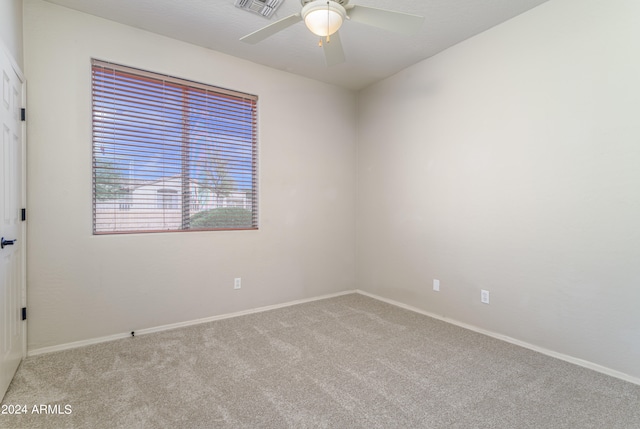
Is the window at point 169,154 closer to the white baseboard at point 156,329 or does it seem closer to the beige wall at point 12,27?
the beige wall at point 12,27

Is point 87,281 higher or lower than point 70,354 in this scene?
higher

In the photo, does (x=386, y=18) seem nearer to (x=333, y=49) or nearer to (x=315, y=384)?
(x=333, y=49)

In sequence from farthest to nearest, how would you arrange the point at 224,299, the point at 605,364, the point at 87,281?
the point at 224,299, the point at 87,281, the point at 605,364

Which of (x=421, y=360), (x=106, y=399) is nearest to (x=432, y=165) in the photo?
(x=421, y=360)

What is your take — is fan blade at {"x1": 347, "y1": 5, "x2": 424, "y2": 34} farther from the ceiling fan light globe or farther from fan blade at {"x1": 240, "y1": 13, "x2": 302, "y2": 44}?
fan blade at {"x1": 240, "y1": 13, "x2": 302, "y2": 44}

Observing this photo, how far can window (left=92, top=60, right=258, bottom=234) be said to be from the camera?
2.80 metres

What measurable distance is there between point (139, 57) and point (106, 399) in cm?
271

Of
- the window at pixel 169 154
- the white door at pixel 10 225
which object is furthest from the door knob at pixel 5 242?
the window at pixel 169 154

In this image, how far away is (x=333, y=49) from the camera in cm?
221

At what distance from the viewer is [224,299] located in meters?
3.37

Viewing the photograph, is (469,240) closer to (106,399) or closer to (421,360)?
(421,360)

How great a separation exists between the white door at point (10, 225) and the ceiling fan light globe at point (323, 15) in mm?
1802

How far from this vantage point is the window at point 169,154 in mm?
2801

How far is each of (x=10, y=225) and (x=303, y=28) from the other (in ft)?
8.62
